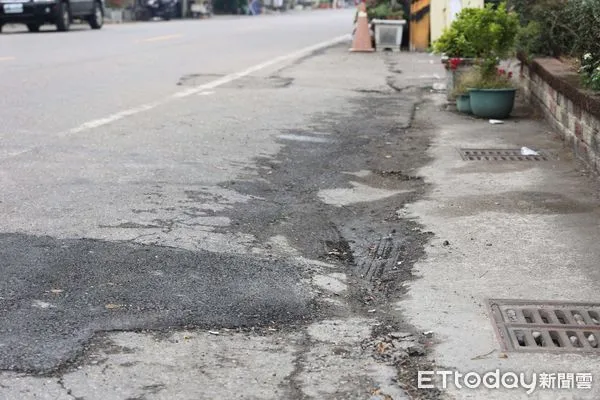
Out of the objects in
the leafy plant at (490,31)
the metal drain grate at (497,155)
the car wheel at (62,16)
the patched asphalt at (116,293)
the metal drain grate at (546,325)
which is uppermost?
the leafy plant at (490,31)

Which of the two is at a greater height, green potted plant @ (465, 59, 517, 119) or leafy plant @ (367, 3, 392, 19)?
leafy plant @ (367, 3, 392, 19)

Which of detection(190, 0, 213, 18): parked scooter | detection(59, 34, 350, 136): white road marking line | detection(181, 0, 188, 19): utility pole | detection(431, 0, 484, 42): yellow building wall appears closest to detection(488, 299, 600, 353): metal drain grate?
detection(59, 34, 350, 136): white road marking line

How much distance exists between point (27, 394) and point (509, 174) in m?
4.81

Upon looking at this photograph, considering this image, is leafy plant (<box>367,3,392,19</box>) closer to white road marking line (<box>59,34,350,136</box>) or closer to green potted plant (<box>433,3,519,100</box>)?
white road marking line (<box>59,34,350,136</box>)

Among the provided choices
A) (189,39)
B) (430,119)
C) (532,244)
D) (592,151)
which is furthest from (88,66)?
(532,244)

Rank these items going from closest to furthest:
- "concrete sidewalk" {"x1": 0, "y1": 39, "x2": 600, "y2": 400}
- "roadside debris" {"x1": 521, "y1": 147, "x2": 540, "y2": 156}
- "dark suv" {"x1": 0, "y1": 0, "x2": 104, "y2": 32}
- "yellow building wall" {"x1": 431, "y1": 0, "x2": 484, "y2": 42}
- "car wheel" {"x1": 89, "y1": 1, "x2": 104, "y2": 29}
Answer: "concrete sidewalk" {"x1": 0, "y1": 39, "x2": 600, "y2": 400} → "roadside debris" {"x1": 521, "y1": 147, "x2": 540, "y2": 156} → "yellow building wall" {"x1": 431, "y1": 0, "x2": 484, "y2": 42} → "dark suv" {"x1": 0, "y1": 0, "x2": 104, "y2": 32} → "car wheel" {"x1": 89, "y1": 1, "x2": 104, "y2": 29}

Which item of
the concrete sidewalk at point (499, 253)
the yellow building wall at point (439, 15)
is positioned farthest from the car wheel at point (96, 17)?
the concrete sidewalk at point (499, 253)

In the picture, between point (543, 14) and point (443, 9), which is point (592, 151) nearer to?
point (543, 14)

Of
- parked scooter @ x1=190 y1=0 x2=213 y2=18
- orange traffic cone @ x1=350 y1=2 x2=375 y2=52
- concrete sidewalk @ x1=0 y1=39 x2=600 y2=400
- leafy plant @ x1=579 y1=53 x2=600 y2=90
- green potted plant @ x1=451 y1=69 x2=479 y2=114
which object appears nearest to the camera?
concrete sidewalk @ x1=0 y1=39 x2=600 y2=400

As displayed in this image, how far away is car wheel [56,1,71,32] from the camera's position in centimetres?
2645

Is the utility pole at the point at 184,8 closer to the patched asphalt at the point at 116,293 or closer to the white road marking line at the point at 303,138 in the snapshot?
the white road marking line at the point at 303,138

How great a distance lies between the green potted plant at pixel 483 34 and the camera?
10.1 meters

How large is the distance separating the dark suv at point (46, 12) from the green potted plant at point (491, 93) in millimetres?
18322

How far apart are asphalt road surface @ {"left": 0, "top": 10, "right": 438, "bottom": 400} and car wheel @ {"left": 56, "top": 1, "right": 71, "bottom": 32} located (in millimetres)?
15745
